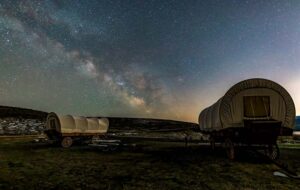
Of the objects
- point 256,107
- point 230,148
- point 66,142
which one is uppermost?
point 256,107

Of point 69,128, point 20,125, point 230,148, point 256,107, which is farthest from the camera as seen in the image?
point 20,125

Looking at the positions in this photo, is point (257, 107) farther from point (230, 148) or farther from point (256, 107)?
point (230, 148)

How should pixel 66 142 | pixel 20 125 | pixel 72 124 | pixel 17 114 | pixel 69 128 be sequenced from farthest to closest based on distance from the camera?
pixel 17 114
pixel 20 125
pixel 72 124
pixel 69 128
pixel 66 142

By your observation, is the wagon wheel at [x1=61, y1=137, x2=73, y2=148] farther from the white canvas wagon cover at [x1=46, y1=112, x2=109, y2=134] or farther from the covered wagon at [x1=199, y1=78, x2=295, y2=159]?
the covered wagon at [x1=199, y1=78, x2=295, y2=159]

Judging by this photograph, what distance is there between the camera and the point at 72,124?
21.0 metres

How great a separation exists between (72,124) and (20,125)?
45718 mm

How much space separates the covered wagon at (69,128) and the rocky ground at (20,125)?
1362 inches

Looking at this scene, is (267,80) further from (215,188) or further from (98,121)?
(98,121)

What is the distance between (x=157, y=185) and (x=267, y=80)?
25.6 ft

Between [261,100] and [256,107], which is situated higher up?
[261,100]

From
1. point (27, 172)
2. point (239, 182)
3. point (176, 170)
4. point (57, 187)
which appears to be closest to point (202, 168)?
point (176, 170)

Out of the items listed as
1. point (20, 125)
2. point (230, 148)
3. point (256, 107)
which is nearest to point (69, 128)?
point (230, 148)

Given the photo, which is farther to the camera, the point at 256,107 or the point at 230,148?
the point at 230,148

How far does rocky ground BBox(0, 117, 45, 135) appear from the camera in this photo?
53.5 meters
